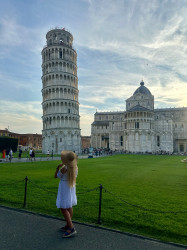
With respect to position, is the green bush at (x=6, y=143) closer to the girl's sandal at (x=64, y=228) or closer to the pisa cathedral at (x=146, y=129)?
the pisa cathedral at (x=146, y=129)

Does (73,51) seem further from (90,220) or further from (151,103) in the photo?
(90,220)

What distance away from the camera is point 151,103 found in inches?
3396

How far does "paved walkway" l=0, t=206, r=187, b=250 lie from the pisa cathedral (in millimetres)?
66375

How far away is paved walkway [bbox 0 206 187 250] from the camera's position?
5.49 m

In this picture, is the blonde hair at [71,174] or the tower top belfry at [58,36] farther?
the tower top belfry at [58,36]

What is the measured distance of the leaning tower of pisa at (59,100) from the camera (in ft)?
199

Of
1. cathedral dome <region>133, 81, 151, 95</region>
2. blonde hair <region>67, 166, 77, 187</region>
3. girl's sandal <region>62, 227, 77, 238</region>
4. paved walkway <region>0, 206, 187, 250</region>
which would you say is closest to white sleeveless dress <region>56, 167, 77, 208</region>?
blonde hair <region>67, 166, 77, 187</region>

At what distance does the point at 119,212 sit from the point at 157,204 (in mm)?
2005

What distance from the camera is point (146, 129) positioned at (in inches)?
2938

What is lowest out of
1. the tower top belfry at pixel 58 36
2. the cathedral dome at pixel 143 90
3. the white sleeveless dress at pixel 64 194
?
the white sleeveless dress at pixel 64 194

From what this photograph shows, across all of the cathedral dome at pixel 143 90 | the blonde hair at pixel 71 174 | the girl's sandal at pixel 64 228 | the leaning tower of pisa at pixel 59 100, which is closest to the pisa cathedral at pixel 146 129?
the cathedral dome at pixel 143 90

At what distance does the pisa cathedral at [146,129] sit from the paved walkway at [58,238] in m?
66.4

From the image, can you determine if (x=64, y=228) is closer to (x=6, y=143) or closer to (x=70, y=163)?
(x=70, y=163)

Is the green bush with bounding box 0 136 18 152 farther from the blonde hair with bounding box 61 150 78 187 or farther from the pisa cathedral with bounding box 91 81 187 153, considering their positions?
the blonde hair with bounding box 61 150 78 187
